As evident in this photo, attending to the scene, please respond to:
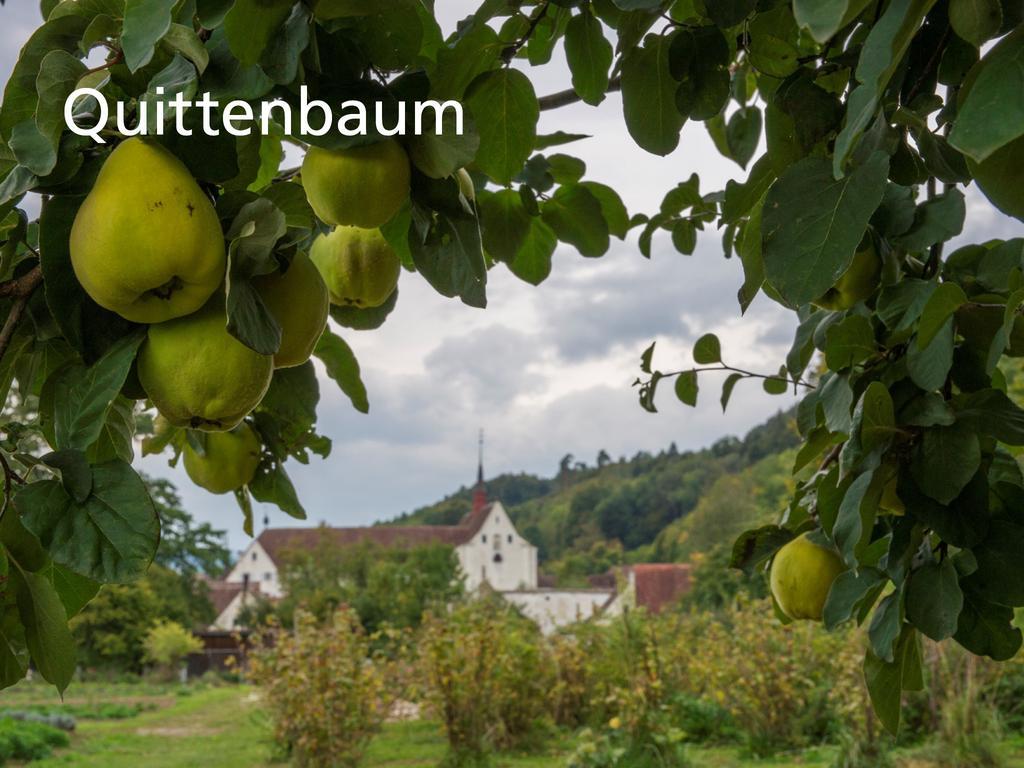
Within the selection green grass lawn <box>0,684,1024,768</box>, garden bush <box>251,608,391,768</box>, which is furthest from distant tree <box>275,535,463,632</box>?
garden bush <box>251,608,391,768</box>

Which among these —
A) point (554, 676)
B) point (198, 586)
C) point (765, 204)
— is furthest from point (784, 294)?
point (198, 586)

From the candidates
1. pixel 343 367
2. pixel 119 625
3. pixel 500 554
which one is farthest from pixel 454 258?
pixel 500 554

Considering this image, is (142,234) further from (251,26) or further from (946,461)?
(946,461)

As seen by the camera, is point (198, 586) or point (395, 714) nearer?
point (395, 714)

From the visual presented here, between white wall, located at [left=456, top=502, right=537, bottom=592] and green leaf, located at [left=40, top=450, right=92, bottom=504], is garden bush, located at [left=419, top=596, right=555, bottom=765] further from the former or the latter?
white wall, located at [left=456, top=502, right=537, bottom=592]

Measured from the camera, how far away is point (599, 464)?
155 feet

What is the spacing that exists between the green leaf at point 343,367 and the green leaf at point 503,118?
0.32m

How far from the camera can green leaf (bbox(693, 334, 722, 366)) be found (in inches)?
56.5

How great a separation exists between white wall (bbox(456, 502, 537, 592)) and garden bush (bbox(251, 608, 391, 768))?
97.6ft

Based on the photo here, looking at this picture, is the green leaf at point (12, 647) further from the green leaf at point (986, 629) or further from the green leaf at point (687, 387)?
the green leaf at point (687, 387)

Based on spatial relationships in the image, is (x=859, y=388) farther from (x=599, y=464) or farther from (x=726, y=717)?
(x=599, y=464)

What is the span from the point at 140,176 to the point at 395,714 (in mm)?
8758

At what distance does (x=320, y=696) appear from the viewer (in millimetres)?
6336

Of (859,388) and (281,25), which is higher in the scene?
(281,25)
